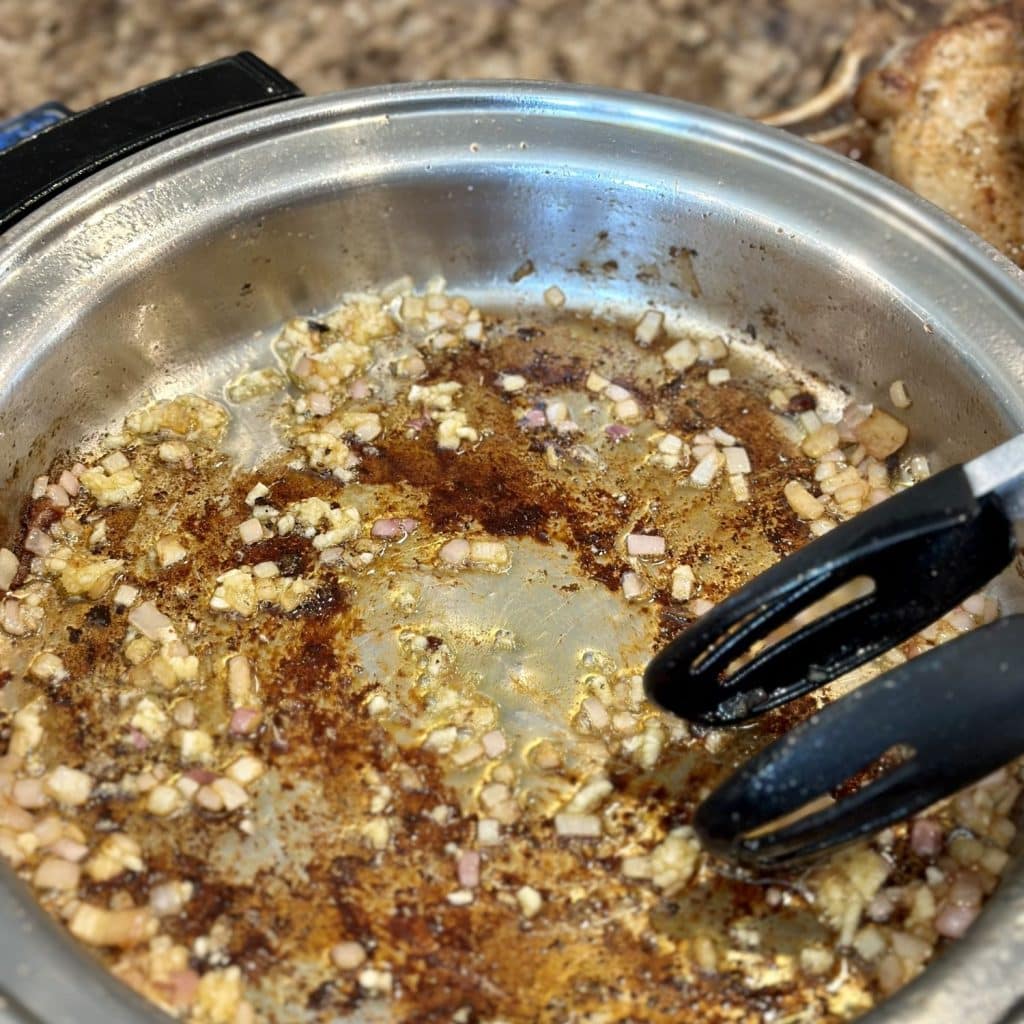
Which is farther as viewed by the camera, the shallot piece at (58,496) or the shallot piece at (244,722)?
the shallot piece at (58,496)

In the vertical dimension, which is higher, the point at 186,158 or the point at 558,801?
the point at 186,158

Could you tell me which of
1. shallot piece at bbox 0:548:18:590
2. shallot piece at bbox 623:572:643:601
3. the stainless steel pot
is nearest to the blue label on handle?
the stainless steel pot

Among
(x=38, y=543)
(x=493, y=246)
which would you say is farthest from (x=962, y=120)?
(x=38, y=543)

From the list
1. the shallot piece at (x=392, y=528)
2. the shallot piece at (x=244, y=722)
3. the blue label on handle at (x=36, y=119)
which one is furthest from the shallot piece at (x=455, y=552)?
the blue label on handle at (x=36, y=119)

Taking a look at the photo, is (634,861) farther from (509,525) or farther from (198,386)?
(198,386)

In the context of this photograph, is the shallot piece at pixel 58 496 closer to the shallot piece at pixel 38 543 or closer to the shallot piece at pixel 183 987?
the shallot piece at pixel 38 543

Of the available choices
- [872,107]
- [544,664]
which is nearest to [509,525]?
[544,664]

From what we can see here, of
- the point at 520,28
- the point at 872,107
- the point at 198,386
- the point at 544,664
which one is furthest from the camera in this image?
the point at 520,28
